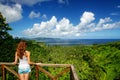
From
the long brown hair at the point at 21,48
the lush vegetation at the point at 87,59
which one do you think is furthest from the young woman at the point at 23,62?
the lush vegetation at the point at 87,59

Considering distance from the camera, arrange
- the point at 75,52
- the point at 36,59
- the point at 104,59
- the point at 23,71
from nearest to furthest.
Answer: the point at 23,71 < the point at 104,59 < the point at 36,59 < the point at 75,52

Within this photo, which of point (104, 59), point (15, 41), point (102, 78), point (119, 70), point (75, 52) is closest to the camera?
point (119, 70)

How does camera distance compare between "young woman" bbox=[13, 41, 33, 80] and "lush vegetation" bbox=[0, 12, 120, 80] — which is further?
"lush vegetation" bbox=[0, 12, 120, 80]

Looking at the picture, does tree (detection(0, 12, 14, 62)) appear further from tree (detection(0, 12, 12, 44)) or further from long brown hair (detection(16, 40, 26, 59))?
long brown hair (detection(16, 40, 26, 59))

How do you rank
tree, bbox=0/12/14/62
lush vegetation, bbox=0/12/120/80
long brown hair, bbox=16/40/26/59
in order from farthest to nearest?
tree, bbox=0/12/14/62 < lush vegetation, bbox=0/12/120/80 < long brown hair, bbox=16/40/26/59

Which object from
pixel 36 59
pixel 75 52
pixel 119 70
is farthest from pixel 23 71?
pixel 75 52

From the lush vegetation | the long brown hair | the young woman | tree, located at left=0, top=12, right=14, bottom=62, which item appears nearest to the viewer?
the long brown hair

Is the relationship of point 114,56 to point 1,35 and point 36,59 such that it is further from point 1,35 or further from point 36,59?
point 1,35

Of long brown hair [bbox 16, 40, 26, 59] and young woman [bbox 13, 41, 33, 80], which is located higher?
long brown hair [bbox 16, 40, 26, 59]

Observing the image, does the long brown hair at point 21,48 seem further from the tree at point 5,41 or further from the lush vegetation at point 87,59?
the tree at point 5,41

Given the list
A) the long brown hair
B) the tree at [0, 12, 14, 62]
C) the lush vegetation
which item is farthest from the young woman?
the tree at [0, 12, 14, 62]

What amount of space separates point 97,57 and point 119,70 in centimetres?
279

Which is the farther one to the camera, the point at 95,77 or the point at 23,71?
the point at 95,77

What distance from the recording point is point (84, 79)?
47.4 feet
